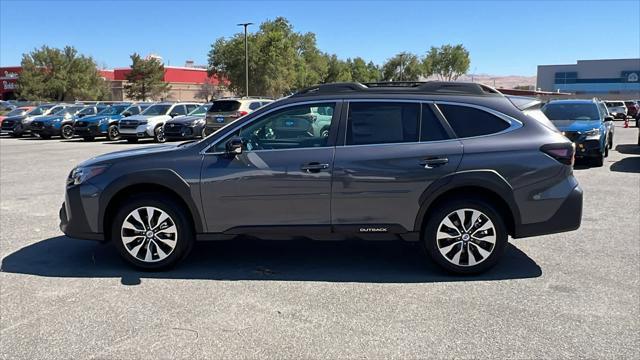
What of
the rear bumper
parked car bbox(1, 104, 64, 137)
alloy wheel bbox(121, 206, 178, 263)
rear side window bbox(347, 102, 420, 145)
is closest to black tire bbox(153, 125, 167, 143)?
parked car bbox(1, 104, 64, 137)

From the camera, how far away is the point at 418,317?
4.21m

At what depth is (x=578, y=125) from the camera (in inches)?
527

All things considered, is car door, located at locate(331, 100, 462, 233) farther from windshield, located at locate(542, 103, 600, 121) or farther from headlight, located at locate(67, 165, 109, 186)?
windshield, located at locate(542, 103, 600, 121)

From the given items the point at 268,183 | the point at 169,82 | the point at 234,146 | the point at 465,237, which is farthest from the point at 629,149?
the point at 169,82

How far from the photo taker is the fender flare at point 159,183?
5113 millimetres

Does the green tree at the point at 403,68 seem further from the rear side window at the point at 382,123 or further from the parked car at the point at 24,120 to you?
the rear side window at the point at 382,123

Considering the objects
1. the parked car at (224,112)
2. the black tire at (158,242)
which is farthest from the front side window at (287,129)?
the parked car at (224,112)

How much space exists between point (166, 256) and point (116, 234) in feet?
1.76

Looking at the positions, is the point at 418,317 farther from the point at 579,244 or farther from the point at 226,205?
the point at 579,244

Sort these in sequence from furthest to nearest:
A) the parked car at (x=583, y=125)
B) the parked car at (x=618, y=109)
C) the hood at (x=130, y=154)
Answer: the parked car at (x=618, y=109)
the parked car at (x=583, y=125)
the hood at (x=130, y=154)

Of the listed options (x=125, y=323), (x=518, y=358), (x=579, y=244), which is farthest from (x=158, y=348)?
(x=579, y=244)

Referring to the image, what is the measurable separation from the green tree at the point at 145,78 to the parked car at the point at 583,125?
63403 mm

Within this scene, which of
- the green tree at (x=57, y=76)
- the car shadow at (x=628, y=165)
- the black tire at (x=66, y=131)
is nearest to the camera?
the car shadow at (x=628, y=165)

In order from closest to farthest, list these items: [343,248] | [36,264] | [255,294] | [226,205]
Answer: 1. [255,294]
2. [226,205]
3. [36,264]
4. [343,248]
